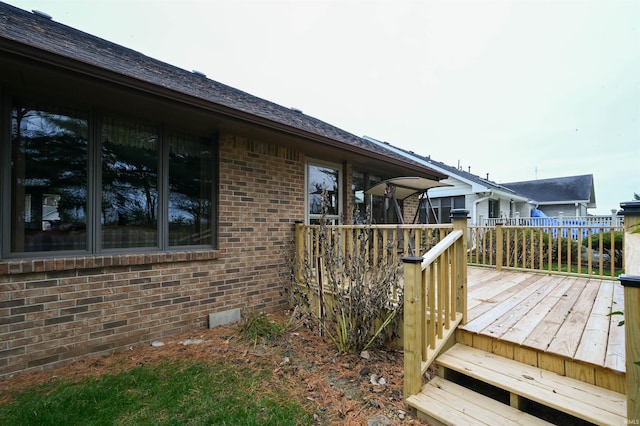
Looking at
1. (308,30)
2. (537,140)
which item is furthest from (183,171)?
(537,140)

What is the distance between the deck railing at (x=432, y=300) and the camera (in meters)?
2.14

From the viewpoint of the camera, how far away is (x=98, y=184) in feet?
10.1

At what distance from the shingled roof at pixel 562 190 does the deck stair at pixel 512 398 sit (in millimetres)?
22143

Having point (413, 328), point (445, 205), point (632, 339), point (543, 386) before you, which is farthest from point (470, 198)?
point (632, 339)

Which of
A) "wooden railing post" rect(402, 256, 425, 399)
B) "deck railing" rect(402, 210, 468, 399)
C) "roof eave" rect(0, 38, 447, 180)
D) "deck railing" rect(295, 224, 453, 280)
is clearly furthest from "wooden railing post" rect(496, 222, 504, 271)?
"wooden railing post" rect(402, 256, 425, 399)

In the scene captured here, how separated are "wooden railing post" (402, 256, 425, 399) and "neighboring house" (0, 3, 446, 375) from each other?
273 cm

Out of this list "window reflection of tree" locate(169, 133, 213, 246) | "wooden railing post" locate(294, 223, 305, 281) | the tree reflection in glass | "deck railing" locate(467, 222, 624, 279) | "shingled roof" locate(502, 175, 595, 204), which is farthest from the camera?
"shingled roof" locate(502, 175, 595, 204)

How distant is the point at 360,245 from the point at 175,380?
7.52 feet

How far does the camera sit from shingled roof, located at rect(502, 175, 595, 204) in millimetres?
18844

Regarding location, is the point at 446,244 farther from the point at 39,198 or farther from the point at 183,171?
the point at 39,198

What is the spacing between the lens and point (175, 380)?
8.21 ft

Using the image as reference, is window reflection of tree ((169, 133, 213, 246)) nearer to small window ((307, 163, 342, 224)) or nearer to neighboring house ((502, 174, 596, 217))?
small window ((307, 163, 342, 224))

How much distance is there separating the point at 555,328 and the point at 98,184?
4.96 m

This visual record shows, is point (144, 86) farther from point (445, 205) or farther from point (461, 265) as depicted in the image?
point (445, 205)
